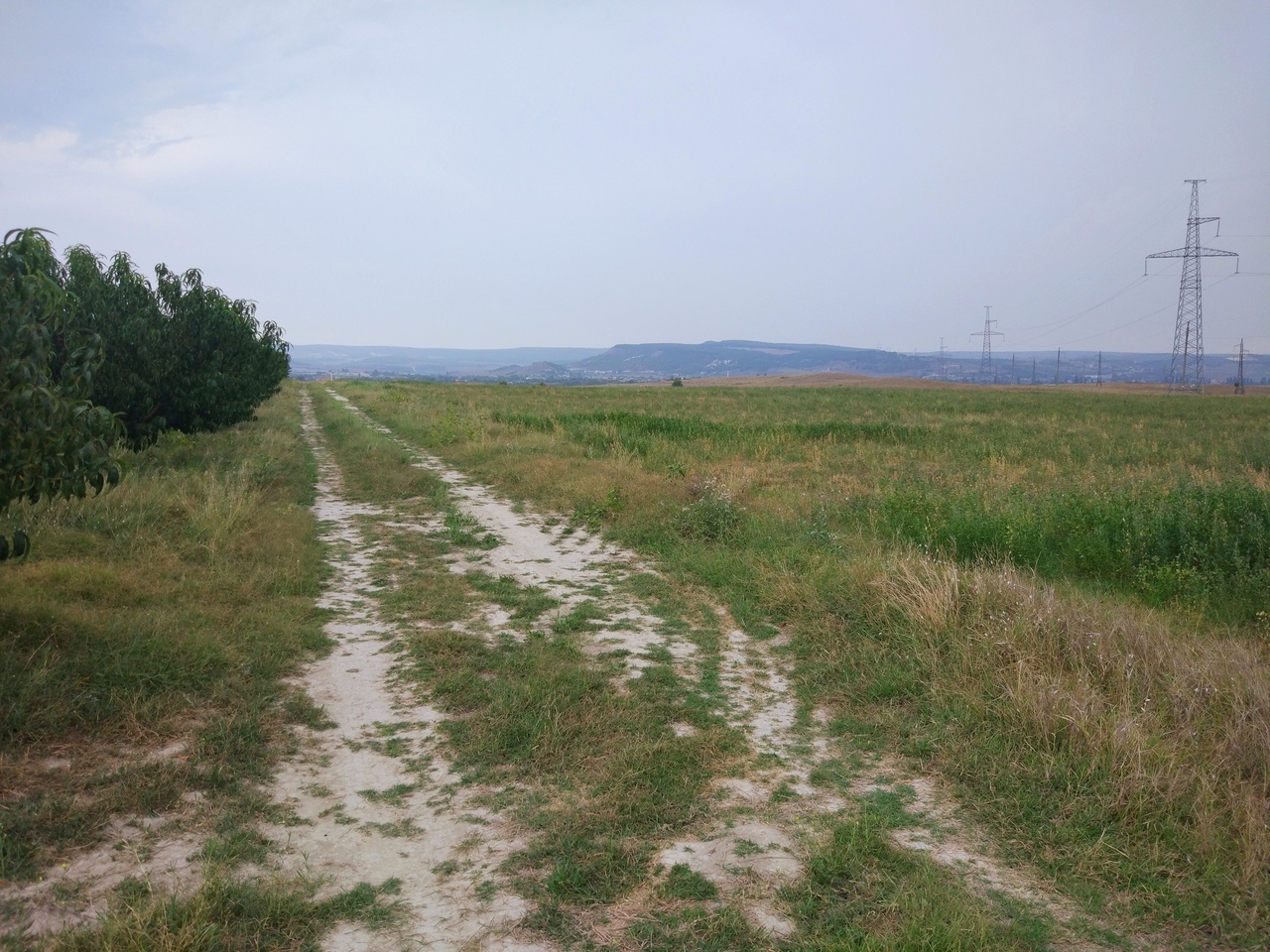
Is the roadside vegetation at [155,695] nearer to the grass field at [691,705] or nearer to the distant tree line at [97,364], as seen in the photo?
the grass field at [691,705]

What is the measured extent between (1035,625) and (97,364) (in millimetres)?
6430

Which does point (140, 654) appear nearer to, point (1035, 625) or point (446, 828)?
point (446, 828)

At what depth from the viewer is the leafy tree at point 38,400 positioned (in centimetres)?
433

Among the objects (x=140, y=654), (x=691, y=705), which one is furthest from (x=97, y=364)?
(x=691, y=705)

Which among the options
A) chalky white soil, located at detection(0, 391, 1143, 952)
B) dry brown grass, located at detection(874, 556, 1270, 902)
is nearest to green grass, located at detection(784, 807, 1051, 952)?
chalky white soil, located at detection(0, 391, 1143, 952)

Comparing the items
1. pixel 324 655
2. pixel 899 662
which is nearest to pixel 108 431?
pixel 324 655

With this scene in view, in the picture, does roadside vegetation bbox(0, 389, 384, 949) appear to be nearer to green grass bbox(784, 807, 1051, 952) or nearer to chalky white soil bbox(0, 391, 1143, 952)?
chalky white soil bbox(0, 391, 1143, 952)

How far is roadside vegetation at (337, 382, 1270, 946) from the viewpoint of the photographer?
3648mm

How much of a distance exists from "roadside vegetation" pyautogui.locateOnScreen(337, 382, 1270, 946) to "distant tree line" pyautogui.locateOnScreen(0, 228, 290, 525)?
4647 millimetres

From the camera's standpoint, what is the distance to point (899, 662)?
5738mm

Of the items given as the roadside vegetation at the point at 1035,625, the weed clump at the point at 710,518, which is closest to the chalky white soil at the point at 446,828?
the roadside vegetation at the point at 1035,625

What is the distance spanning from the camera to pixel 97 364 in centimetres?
527

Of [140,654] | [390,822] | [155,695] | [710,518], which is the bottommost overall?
[390,822]

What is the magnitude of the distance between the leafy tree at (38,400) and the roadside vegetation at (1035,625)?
4.57 meters
